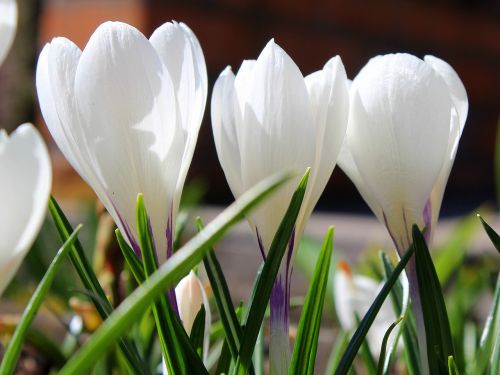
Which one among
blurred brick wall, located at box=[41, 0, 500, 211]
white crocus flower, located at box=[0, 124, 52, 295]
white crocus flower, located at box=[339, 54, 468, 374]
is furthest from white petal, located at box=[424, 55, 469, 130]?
blurred brick wall, located at box=[41, 0, 500, 211]

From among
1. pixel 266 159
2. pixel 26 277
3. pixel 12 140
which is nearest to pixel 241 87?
pixel 266 159

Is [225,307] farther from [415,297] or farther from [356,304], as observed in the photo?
[356,304]

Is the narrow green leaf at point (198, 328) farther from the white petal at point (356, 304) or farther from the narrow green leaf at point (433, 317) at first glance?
the white petal at point (356, 304)

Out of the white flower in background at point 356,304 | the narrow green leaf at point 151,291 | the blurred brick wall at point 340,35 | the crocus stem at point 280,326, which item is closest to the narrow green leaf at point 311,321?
the crocus stem at point 280,326

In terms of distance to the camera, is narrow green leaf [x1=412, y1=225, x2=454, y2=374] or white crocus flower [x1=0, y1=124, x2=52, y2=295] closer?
white crocus flower [x1=0, y1=124, x2=52, y2=295]

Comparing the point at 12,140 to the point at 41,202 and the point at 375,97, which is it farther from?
the point at 375,97

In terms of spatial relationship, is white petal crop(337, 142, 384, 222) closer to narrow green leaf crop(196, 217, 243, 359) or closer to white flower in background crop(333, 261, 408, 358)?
narrow green leaf crop(196, 217, 243, 359)

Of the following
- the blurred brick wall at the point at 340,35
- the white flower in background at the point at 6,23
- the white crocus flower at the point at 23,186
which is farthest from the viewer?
the blurred brick wall at the point at 340,35
